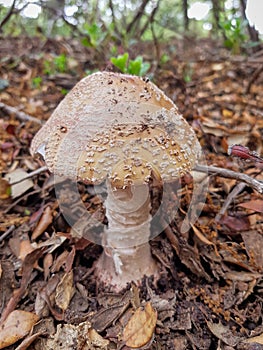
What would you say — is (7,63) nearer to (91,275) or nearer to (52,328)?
(91,275)

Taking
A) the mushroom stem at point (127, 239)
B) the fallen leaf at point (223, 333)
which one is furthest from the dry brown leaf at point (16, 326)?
the fallen leaf at point (223, 333)

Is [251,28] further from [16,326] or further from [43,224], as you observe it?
[16,326]

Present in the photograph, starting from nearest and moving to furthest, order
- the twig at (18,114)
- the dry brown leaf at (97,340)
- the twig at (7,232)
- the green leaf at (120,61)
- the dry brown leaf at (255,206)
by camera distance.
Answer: the dry brown leaf at (97,340), the dry brown leaf at (255,206), the twig at (7,232), the green leaf at (120,61), the twig at (18,114)

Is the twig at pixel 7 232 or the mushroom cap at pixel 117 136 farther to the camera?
the twig at pixel 7 232

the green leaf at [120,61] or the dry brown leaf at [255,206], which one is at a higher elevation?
the green leaf at [120,61]

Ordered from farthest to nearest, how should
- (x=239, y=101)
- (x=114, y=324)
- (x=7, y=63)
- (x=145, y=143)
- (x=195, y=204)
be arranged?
(x=7, y=63) < (x=239, y=101) < (x=195, y=204) < (x=114, y=324) < (x=145, y=143)

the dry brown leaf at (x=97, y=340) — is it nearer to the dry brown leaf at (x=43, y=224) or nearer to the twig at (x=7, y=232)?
the dry brown leaf at (x=43, y=224)

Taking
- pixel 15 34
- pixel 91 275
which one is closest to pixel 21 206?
pixel 91 275
